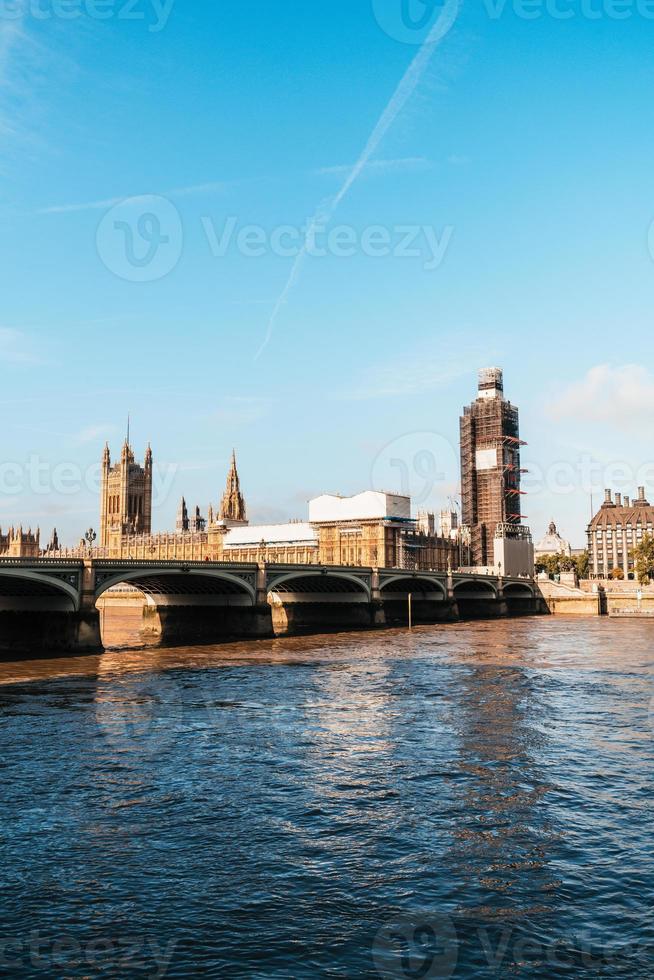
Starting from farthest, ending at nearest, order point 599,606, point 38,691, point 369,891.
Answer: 1. point 599,606
2. point 38,691
3. point 369,891

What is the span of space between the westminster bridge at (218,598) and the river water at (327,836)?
23507mm

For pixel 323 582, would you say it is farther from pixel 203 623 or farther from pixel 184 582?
pixel 184 582

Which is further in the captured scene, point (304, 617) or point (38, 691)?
point (304, 617)

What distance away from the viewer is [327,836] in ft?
63.4

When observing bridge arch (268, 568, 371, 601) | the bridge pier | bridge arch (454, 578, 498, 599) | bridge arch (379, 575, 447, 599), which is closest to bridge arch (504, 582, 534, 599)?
bridge arch (454, 578, 498, 599)

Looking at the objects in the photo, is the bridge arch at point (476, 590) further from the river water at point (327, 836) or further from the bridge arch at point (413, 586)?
the river water at point (327, 836)

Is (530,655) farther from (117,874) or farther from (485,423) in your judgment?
(485,423)

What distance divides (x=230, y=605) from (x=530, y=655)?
106ft

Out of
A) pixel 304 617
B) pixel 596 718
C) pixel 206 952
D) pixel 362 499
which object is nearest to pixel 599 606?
pixel 304 617

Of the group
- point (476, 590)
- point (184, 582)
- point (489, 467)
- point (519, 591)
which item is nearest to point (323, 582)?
point (184, 582)

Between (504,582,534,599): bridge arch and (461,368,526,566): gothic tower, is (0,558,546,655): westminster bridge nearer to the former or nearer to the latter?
A: (504,582,534,599): bridge arch

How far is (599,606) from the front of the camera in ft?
427

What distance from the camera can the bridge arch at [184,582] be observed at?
67.6 meters

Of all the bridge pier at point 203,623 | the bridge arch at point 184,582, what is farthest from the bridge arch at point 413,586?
the bridge arch at point 184,582
